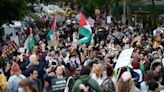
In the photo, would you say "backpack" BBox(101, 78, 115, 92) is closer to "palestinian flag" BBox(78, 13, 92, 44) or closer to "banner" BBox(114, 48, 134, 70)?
"banner" BBox(114, 48, 134, 70)

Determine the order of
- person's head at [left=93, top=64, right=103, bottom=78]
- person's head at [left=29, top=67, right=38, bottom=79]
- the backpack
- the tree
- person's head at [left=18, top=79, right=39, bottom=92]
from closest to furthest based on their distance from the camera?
person's head at [left=18, top=79, right=39, bottom=92]
the backpack
person's head at [left=93, top=64, right=103, bottom=78]
person's head at [left=29, top=67, right=38, bottom=79]
the tree

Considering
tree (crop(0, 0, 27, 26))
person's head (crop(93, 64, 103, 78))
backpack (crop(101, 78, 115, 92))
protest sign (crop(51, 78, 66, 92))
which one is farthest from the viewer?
tree (crop(0, 0, 27, 26))

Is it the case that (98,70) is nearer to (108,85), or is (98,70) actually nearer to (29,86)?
(108,85)

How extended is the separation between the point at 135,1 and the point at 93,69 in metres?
43.9

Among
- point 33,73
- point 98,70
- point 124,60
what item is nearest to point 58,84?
point 33,73

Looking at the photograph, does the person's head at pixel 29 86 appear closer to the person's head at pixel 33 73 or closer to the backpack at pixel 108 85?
the backpack at pixel 108 85

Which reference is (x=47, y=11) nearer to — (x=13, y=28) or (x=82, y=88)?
(x=13, y=28)

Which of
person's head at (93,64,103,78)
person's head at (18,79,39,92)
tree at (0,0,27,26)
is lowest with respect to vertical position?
tree at (0,0,27,26)

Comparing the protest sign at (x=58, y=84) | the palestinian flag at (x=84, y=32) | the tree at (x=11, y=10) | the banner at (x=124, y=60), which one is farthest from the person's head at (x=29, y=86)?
the tree at (x=11, y=10)

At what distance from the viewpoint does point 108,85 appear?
11.6 metres

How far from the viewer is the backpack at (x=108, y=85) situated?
1152 centimetres

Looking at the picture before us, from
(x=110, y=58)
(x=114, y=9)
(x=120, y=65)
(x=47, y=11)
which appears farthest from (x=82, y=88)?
(x=47, y=11)

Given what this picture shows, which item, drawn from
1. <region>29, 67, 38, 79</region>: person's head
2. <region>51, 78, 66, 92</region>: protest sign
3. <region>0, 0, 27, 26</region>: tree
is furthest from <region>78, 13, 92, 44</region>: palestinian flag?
<region>0, 0, 27, 26</region>: tree

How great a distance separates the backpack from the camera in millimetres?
11523
